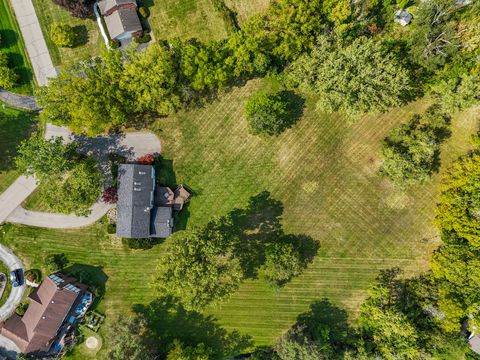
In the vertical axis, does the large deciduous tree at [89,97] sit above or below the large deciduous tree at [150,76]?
below

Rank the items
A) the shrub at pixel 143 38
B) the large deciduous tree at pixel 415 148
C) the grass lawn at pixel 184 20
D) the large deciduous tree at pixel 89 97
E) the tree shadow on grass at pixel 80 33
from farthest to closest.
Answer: the tree shadow on grass at pixel 80 33 < the grass lawn at pixel 184 20 < the shrub at pixel 143 38 < the large deciduous tree at pixel 415 148 < the large deciduous tree at pixel 89 97

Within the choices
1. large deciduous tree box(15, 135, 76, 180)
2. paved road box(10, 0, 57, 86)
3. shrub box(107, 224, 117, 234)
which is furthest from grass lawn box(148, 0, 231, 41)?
shrub box(107, 224, 117, 234)

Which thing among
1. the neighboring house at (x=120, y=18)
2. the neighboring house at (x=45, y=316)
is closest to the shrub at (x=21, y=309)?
the neighboring house at (x=45, y=316)

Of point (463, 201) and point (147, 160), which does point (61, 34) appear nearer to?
point (147, 160)

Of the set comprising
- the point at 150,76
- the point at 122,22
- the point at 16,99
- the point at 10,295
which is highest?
the point at 122,22

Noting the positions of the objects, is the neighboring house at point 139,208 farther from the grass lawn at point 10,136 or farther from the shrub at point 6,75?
the shrub at point 6,75

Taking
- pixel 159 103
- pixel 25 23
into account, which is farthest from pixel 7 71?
pixel 159 103

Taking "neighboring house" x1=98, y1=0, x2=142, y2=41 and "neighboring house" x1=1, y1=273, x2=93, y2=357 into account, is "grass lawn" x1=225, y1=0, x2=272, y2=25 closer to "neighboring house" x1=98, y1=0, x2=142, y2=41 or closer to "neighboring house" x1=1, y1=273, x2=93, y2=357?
"neighboring house" x1=98, y1=0, x2=142, y2=41

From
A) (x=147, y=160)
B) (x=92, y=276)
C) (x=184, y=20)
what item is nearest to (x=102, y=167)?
(x=147, y=160)
